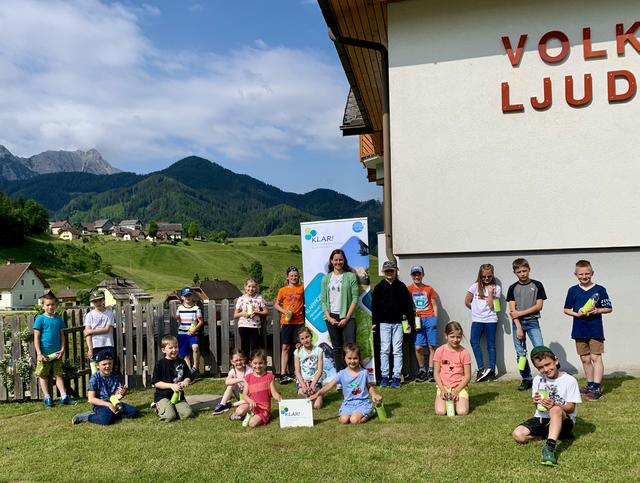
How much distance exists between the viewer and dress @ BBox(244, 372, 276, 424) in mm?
6648

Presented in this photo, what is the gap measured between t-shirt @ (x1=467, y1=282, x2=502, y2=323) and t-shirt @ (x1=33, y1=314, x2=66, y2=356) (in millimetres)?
6358

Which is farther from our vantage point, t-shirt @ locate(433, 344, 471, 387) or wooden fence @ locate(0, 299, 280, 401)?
wooden fence @ locate(0, 299, 280, 401)

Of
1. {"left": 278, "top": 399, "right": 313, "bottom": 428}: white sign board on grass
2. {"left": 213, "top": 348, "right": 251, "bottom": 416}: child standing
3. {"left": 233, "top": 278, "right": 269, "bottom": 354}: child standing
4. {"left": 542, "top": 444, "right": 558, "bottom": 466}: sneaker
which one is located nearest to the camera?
{"left": 542, "top": 444, "right": 558, "bottom": 466}: sneaker

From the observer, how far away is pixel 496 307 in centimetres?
823

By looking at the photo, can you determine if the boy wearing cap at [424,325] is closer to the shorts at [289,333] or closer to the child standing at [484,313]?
the child standing at [484,313]

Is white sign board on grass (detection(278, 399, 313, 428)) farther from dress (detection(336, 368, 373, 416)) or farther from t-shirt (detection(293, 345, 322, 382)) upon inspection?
t-shirt (detection(293, 345, 322, 382))

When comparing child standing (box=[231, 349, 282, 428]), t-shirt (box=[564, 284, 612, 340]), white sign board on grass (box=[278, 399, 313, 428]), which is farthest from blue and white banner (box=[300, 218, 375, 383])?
t-shirt (box=[564, 284, 612, 340])

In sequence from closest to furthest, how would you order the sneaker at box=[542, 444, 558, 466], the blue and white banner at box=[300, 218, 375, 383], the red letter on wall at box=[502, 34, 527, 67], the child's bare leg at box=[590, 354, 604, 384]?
1. the sneaker at box=[542, 444, 558, 466]
2. the child's bare leg at box=[590, 354, 604, 384]
3. the blue and white banner at box=[300, 218, 375, 383]
4. the red letter on wall at box=[502, 34, 527, 67]

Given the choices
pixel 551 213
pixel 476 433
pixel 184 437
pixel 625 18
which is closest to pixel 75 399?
pixel 184 437

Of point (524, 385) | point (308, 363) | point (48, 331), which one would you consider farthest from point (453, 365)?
point (48, 331)

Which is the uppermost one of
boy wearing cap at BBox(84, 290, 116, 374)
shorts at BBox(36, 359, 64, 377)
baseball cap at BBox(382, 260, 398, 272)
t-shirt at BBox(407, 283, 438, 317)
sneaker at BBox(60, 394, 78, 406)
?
baseball cap at BBox(382, 260, 398, 272)

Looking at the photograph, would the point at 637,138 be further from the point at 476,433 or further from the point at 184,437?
the point at 184,437

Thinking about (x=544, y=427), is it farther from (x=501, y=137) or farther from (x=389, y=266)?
(x=501, y=137)

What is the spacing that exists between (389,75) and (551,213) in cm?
340
